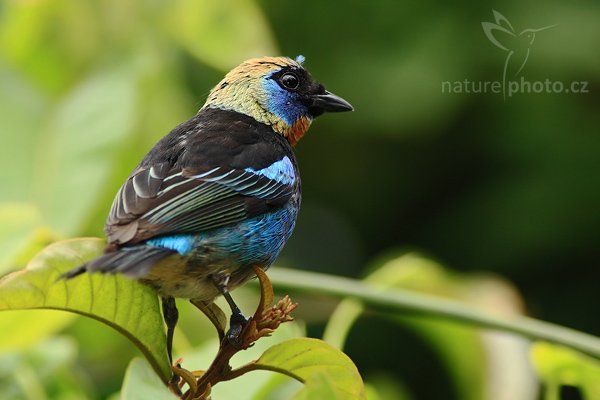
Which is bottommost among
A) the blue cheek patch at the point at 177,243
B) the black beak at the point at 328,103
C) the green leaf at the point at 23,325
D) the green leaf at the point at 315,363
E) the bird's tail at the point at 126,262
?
the green leaf at the point at 23,325

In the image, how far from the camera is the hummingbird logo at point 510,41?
17.4 ft

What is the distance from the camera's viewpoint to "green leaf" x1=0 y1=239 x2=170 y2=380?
2.00m

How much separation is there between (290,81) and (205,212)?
1.11m

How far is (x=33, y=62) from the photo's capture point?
13.1 ft

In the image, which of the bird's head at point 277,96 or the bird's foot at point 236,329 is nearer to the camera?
the bird's foot at point 236,329

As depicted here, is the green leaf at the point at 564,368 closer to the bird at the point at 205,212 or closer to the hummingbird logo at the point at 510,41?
the bird at the point at 205,212

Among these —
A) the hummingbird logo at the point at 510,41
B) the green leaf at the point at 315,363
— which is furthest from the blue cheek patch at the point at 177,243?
the hummingbird logo at the point at 510,41

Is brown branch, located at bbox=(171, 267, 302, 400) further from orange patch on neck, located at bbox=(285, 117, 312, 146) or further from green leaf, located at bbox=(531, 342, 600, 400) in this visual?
orange patch on neck, located at bbox=(285, 117, 312, 146)

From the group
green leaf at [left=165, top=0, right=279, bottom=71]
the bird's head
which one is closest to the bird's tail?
the bird's head

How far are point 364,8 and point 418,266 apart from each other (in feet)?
8.51

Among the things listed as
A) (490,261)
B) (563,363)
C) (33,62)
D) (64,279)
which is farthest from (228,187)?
(490,261)

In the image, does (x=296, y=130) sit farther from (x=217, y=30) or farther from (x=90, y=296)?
(x=90, y=296)

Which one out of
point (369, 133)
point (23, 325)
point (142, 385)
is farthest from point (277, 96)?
point (369, 133)

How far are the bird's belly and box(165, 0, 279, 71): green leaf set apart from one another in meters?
1.15
